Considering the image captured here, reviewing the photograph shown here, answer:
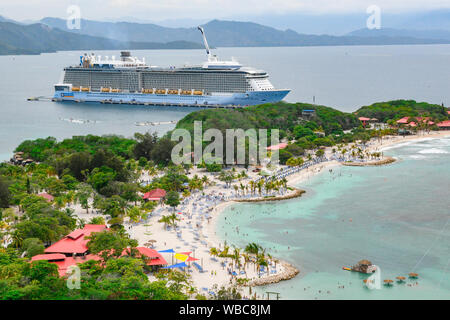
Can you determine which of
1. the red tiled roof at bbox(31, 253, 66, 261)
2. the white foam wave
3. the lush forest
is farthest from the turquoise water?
the lush forest

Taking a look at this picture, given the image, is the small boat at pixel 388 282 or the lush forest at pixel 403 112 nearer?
the small boat at pixel 388 282

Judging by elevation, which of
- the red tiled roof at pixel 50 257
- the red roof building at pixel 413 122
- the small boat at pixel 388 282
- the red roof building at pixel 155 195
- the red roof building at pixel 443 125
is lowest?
the small boat at pixel 388 282

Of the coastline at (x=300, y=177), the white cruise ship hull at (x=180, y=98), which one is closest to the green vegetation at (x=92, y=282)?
the coastline at (x=300, y=177)

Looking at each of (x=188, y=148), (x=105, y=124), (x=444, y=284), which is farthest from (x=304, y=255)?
(x=105, y=124)

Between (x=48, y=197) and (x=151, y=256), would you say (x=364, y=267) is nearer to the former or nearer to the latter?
(x=151, y=256)

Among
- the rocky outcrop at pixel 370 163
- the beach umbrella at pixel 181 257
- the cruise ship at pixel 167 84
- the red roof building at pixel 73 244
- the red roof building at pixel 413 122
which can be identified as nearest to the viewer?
the beach umbrella at pixel 181 257

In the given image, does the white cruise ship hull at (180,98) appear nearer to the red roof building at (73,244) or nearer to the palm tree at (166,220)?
the palm tree at (166,220)
